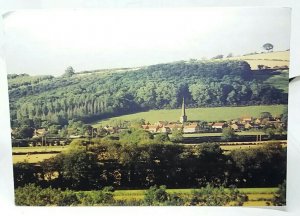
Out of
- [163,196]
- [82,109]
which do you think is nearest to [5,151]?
[82,109]

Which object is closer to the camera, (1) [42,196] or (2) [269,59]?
(2) [269,59]

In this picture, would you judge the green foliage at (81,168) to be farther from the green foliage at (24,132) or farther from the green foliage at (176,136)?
the green foliage at (176,136)

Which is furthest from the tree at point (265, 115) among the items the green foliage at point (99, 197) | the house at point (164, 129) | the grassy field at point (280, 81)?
the green foliage at point (99, 197)

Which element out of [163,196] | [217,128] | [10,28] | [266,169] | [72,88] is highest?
[10,28]

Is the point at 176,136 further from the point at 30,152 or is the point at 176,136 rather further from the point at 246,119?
the point at 30,152

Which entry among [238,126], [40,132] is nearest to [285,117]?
[238,126]

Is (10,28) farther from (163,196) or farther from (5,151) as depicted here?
(163,196)
